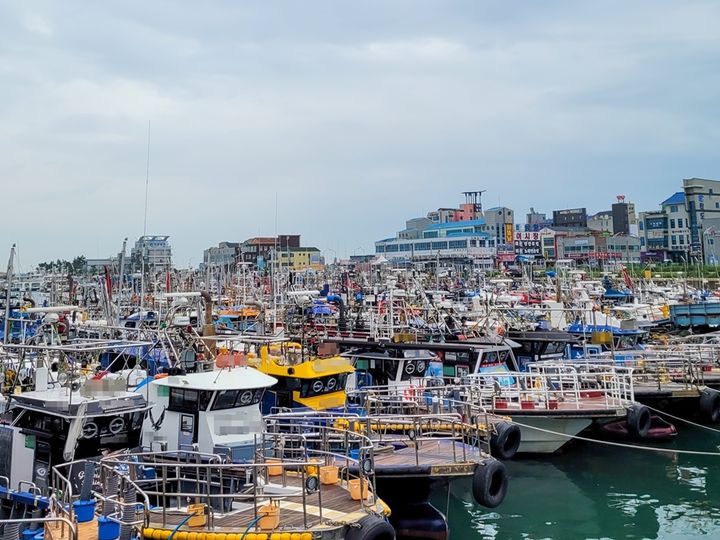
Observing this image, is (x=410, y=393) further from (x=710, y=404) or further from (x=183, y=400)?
(x=710, y=404)

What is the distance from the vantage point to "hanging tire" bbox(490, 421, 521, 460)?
16.9 metres

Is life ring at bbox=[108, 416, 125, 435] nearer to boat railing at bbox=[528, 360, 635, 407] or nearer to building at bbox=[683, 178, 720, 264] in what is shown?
boat railing at bbox=[528, 360, 635, 407]

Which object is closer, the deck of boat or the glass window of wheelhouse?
the glass window of wheelhouse

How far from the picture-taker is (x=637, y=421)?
20125 mm

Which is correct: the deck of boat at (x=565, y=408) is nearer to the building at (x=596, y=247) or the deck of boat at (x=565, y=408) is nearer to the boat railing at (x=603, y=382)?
the boat railing at (x=603, y=382)

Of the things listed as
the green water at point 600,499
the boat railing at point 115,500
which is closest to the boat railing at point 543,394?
the green water at point 600,499

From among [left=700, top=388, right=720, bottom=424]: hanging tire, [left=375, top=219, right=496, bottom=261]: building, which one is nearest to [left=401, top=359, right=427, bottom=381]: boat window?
[left=700, top=388, right=720, bottom=424]: hanging tire

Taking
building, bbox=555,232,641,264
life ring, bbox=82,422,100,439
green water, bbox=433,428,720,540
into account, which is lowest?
green water, bbox=433,428,720,540

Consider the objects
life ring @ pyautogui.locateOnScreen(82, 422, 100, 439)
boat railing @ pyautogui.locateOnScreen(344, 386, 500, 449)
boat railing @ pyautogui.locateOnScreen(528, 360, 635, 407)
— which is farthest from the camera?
boat railing @ pyautogui.locateOnScreen(528, 360, 635, 407)

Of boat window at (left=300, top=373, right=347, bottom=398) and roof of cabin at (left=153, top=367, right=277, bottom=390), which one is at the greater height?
roof of cabin at (left=153, top=367, right=277, bottom=390)

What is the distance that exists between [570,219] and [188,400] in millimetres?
148240

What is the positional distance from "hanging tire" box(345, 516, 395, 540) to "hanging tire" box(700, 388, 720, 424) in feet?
53.4

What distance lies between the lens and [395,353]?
2278 centimetres

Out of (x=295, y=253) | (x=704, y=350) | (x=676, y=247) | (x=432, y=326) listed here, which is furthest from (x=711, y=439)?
(x=295, y=253)
